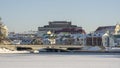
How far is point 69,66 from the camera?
29422mm

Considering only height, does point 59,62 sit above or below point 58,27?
below

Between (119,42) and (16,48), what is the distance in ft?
132

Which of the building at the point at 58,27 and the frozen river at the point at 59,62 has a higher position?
the building at the point at 58,27

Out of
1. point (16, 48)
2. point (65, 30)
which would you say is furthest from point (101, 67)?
point (65, 30)

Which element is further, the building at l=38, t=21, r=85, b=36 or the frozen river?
the building at l=38, t=21, r=85, b=36

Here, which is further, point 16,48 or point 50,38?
point 50,38

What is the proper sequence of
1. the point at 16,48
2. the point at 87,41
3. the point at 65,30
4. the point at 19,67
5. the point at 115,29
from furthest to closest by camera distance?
the point at 65,30 → the point at 115,29 → the point at 87,41 → the point at 16,48 → the point at 19,67

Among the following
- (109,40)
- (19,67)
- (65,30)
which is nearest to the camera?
(19,67)

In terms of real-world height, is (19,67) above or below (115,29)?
below

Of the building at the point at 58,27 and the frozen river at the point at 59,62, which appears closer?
the frozen river at the point at 59,62

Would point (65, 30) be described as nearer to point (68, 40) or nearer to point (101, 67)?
point (68, 40)

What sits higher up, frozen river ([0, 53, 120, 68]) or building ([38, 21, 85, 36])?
building ([38, 21, 85, 36])

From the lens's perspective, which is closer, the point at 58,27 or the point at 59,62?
the point at 59,62

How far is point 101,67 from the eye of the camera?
93.8 feet
